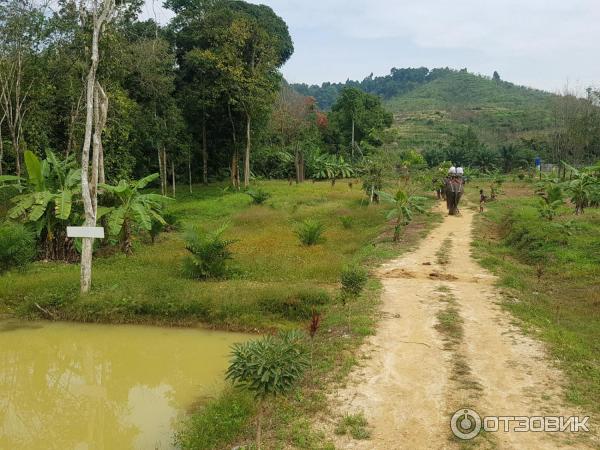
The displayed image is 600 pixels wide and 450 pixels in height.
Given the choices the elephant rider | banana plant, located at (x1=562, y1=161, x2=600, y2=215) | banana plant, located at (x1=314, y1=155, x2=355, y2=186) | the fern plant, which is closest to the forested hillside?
the elephant rider

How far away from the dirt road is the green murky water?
2300 mm

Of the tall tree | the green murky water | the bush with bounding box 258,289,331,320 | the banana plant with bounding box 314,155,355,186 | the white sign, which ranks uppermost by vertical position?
the tall tree

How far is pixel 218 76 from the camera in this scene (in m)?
26.0

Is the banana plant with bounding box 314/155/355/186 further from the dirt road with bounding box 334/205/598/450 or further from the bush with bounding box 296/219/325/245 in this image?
the dirt road with bounding box 334/205/598/450

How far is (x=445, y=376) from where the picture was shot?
6164mm

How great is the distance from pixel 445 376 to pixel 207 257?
6.80 metres

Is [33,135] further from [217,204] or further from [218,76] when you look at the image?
[218,76]

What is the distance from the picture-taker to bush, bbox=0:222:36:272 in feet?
40.1

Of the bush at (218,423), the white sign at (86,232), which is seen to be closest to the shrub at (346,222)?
the white sign at (86,232)

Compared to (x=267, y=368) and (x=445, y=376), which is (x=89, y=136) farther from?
(x=445, y=376)

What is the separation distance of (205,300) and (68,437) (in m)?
4.24

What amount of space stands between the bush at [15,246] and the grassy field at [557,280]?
10846 mm

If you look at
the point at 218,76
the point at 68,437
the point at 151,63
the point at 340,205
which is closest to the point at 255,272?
the point at 68,437

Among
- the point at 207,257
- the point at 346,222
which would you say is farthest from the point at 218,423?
the point at 346,222
